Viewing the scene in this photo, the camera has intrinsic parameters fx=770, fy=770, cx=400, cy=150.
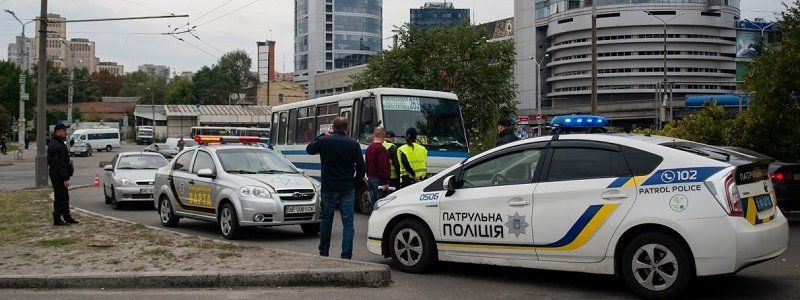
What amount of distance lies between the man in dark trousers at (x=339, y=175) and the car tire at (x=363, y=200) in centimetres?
666

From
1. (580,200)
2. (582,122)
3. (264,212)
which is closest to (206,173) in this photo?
(264,212)

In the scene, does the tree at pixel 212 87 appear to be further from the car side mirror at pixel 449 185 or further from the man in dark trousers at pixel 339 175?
the car side mirror at pixel 449 185

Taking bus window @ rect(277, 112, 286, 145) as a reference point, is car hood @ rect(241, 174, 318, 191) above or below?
below

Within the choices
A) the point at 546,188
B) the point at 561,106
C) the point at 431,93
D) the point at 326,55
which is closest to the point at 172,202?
the point at 431,93

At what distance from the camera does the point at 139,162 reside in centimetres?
1977

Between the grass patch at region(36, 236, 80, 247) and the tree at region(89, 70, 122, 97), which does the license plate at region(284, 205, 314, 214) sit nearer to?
the grass patch at region(36, 236, 80, 247)

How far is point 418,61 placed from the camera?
3203 centimetres

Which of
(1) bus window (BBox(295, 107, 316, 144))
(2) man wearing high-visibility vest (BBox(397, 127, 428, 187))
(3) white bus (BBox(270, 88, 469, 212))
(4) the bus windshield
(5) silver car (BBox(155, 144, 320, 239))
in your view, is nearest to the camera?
(5) silver car (BBox(155, 144, 320, 239))

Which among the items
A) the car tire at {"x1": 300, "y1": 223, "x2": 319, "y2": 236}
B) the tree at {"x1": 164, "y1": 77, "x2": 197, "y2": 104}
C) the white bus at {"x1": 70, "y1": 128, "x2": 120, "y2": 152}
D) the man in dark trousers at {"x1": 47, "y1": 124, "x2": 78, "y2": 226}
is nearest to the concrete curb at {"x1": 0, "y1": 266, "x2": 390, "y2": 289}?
the car tire at {"x1": 300, "y1": 223, "x2": 319, "y2": 236}

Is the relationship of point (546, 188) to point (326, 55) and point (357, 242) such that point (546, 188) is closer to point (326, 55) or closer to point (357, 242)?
point (357, 242)

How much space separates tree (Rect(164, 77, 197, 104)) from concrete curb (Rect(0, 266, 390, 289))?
134920mm

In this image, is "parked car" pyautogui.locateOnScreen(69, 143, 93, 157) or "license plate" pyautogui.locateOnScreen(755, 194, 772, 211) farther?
"parked car" pyautogui.locateOnScreen(69, 143, 93, 157)

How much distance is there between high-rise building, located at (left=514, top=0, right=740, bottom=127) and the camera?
304 ft

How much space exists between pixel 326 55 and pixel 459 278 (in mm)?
146010
